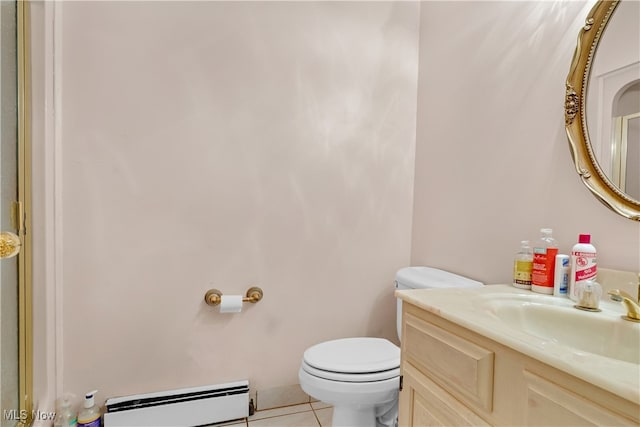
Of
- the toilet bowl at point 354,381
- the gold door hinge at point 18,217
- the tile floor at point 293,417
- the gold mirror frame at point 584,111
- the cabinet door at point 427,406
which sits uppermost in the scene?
the gold mirror frame at point 584,111

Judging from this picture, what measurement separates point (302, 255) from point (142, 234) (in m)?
0.75

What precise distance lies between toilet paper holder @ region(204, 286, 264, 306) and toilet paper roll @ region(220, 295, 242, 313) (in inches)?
1.1

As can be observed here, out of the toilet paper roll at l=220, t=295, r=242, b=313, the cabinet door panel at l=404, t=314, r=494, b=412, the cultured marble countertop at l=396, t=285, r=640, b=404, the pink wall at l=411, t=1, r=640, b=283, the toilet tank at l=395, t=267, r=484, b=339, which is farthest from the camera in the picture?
the toilet paper roll at l=220, t=295, r=242, b=313

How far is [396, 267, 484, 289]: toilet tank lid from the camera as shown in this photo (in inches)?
52.2

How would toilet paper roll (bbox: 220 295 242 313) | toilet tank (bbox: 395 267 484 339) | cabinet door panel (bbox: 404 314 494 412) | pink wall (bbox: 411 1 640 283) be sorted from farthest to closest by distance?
toilet paper roll (bbox: 220 295 242 313)
toilet tank (bbox: 395 267 484 339)
pink wall (bbox: 411 1 640 283)
cabinet door panel (bbox: 404 314 494 412)

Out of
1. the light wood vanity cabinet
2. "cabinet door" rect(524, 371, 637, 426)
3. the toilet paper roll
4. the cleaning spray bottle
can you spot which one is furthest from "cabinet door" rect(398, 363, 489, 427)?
the cleaning spray bottle

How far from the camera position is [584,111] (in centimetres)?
101

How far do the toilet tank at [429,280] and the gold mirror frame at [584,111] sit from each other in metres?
0.51

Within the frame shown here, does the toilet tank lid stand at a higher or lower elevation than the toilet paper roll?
higher

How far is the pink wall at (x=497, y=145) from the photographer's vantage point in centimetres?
107

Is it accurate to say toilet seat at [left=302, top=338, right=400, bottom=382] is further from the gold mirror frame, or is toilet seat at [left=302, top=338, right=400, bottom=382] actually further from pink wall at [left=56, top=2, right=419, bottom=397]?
the gold mirror frame

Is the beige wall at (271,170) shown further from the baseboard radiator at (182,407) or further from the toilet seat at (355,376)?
the toilet seat at (355,376)

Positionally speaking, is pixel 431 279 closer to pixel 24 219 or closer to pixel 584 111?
pixel 584 111

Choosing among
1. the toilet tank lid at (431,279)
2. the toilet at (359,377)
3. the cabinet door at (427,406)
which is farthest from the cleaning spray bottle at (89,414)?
the toilet tank lid at (431,279)
